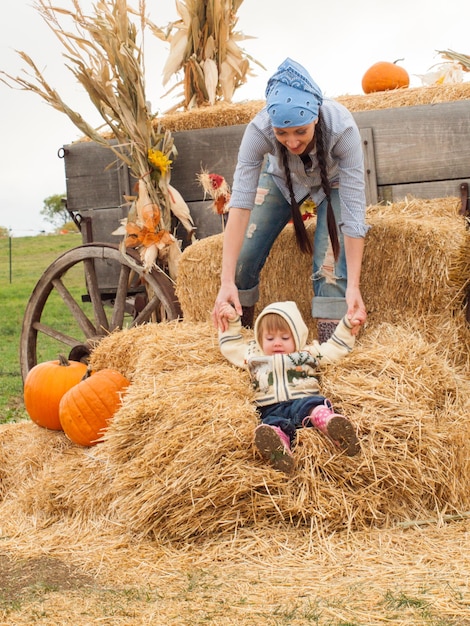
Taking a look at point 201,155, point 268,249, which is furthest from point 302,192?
point 201,155

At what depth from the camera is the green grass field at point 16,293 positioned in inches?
320

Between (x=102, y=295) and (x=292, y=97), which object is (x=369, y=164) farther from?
(x=102, y=295)

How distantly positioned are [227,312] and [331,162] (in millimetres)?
848

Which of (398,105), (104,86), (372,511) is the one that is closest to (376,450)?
(372,511)

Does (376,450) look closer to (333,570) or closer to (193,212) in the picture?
(333,570)

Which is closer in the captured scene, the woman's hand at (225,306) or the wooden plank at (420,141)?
the woman's hand at (225,306)

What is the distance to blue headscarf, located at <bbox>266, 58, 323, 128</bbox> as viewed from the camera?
3.59 meters

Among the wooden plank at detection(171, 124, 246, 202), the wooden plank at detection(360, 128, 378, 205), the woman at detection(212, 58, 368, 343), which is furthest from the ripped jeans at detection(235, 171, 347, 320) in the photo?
the wooden plank at detection(171, 124, 246, 202)

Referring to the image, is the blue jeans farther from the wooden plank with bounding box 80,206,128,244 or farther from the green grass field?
the green grass field

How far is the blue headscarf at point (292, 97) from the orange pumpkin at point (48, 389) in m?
2.07

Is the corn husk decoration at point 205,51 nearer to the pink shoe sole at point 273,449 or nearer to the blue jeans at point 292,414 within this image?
the blue jeans at point 292,414

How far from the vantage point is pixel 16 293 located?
16.9 metres

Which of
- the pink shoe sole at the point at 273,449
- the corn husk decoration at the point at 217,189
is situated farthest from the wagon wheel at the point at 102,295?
the pink shoe sole at the point at 273,449

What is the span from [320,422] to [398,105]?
2601mm
